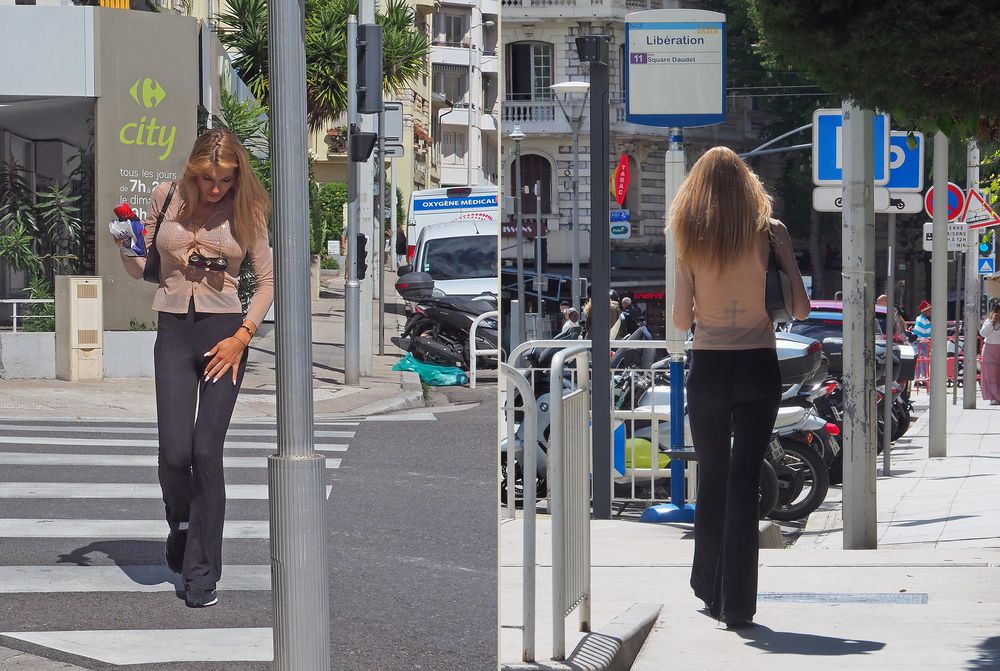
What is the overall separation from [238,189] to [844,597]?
269 cm

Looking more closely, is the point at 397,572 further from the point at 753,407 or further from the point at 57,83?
the point at 57,83

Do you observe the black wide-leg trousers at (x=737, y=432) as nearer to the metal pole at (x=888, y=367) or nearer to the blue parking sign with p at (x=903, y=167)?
the metal pole at (x=888, y=367)

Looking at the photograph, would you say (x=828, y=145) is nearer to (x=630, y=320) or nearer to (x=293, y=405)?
(x=293, y=405)

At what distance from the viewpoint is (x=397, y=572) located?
5215 millimetres

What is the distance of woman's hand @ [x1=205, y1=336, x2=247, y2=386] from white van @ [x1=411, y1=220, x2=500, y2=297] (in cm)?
61

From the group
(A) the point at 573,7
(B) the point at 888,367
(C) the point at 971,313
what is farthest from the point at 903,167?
(C) the point at 971,313

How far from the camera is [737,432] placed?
14.4 ft

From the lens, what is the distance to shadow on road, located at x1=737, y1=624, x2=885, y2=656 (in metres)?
4.20

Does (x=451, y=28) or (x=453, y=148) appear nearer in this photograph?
(x=453, y=148)

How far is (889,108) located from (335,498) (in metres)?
3.63

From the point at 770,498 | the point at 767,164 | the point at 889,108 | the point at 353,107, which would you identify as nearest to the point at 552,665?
the point at 353,107

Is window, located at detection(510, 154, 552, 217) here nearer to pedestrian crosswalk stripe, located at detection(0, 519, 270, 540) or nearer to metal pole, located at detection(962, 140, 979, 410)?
pedestrian crosswalk stripe, located at detection(0, 519, 270, 540)

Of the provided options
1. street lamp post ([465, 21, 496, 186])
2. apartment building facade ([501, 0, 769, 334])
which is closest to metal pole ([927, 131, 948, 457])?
apartment building facade ([501, 0, 769, 334])

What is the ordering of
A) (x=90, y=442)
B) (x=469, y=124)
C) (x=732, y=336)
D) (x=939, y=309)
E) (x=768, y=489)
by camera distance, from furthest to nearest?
1. (x=939, y=309)
2. (x=768, y=489)
3. (x=90, y=442)
4. (x=732, y=336)
5. (x=469, y=124)
